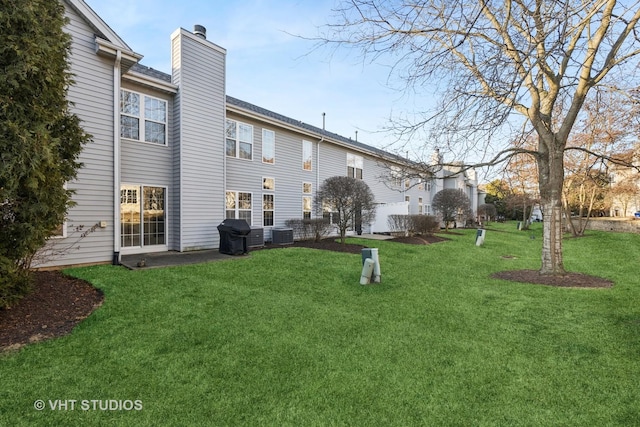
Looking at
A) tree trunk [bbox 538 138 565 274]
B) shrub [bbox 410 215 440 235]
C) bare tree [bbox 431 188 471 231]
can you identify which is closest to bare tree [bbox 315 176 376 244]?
shrub [bbox 410 215 440 235]

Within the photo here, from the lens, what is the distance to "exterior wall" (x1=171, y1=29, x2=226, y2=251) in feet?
33.2

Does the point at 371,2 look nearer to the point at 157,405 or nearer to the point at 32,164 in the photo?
the point at 32,164

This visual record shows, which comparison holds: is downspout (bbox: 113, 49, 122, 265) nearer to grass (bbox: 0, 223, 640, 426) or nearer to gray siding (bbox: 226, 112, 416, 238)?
grass (bbox: 0, 223, 640, 426)

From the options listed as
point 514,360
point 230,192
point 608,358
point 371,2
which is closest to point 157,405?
point 514,360

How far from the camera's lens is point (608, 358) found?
3.51 m

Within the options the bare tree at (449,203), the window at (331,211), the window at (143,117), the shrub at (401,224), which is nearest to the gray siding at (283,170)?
the window at (331,211)

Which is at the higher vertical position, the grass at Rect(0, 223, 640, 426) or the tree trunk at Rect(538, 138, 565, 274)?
the tree trunk at Rect(538, 138, 565, 274)

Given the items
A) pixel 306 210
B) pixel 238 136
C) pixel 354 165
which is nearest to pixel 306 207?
pixel 306 210

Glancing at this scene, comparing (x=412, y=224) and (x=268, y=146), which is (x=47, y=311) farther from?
(x=412, y=224)

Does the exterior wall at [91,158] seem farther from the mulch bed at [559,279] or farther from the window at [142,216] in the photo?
the mulch bed at [559,279]

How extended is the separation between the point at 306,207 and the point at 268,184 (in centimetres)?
286

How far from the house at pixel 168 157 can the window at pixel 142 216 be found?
0.10ft

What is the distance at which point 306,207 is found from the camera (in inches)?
632

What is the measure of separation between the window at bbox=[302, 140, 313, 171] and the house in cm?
5
